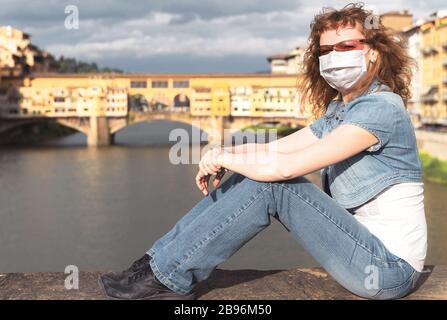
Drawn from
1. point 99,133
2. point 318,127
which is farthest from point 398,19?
point 318,127

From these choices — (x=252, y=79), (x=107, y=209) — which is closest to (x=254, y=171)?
Result: (x=107, y=209)

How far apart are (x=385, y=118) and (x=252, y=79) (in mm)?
28306

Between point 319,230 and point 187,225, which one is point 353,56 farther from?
point 187,225

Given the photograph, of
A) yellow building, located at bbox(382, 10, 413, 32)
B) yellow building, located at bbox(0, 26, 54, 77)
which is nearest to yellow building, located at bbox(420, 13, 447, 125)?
yellow building, located at bbox(382, 10, 413, 32)

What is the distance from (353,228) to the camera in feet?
5.28

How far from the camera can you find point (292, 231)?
166cm

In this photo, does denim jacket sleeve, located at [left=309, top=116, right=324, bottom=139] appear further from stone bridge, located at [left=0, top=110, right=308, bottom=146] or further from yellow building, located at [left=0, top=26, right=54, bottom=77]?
yellow building, located at [left=0, top=26, right=54, bottom=77]

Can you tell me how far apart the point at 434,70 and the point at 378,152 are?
23578 millimetres

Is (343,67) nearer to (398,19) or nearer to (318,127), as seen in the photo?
(318,127)

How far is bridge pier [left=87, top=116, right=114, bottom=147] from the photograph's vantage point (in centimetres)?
2655

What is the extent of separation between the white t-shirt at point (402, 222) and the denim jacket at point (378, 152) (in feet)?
0.09

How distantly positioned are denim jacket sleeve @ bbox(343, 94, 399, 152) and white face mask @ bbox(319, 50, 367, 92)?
128 millimetres

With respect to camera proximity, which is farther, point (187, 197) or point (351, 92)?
point (187, 197)

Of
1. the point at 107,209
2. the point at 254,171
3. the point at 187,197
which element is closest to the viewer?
the point at 254,171
